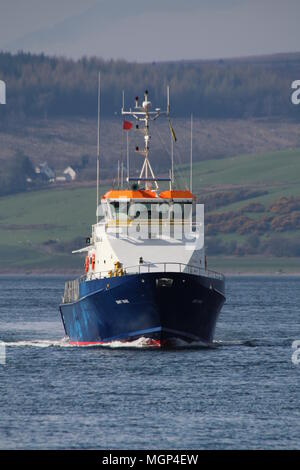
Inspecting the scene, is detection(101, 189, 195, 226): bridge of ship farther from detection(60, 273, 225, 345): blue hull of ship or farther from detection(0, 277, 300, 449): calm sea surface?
detection(0, 277, 300, 449): calm sea surface

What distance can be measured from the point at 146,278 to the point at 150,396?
1418cm

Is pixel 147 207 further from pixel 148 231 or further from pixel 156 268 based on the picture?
pixel 156 268

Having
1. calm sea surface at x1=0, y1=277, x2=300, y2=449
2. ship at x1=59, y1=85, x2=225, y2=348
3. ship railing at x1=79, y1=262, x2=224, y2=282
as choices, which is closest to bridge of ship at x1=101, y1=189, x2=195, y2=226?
ship at x1=59, y1=85, x2=225, y2=348

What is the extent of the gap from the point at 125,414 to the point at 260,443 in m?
7.33

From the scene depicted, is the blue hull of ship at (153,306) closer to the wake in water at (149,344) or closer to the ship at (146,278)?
the ship at (146,278)

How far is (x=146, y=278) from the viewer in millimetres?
69062

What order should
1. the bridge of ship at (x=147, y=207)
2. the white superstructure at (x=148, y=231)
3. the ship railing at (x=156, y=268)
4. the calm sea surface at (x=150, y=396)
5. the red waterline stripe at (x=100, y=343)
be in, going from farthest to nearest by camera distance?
the bridge of ship at (x=147, y=207), the white superstructure at (x=148, y=231), the ship railing at (x=156, y=268), the red waterline stripe at (x=100, y=343), the calm sea surface at (x=150, y=396)

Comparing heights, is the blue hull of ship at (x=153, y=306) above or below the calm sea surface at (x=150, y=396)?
above

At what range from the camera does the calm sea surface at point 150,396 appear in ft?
153

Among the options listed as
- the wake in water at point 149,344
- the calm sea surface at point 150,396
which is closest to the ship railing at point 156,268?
the wake in water at point 149,344

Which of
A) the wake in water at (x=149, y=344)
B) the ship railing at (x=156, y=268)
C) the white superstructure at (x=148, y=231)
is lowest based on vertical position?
the wake in water at (x=149, y=344)

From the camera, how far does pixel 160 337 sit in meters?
69.6

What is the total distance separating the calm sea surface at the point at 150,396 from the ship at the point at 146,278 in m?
1.27
